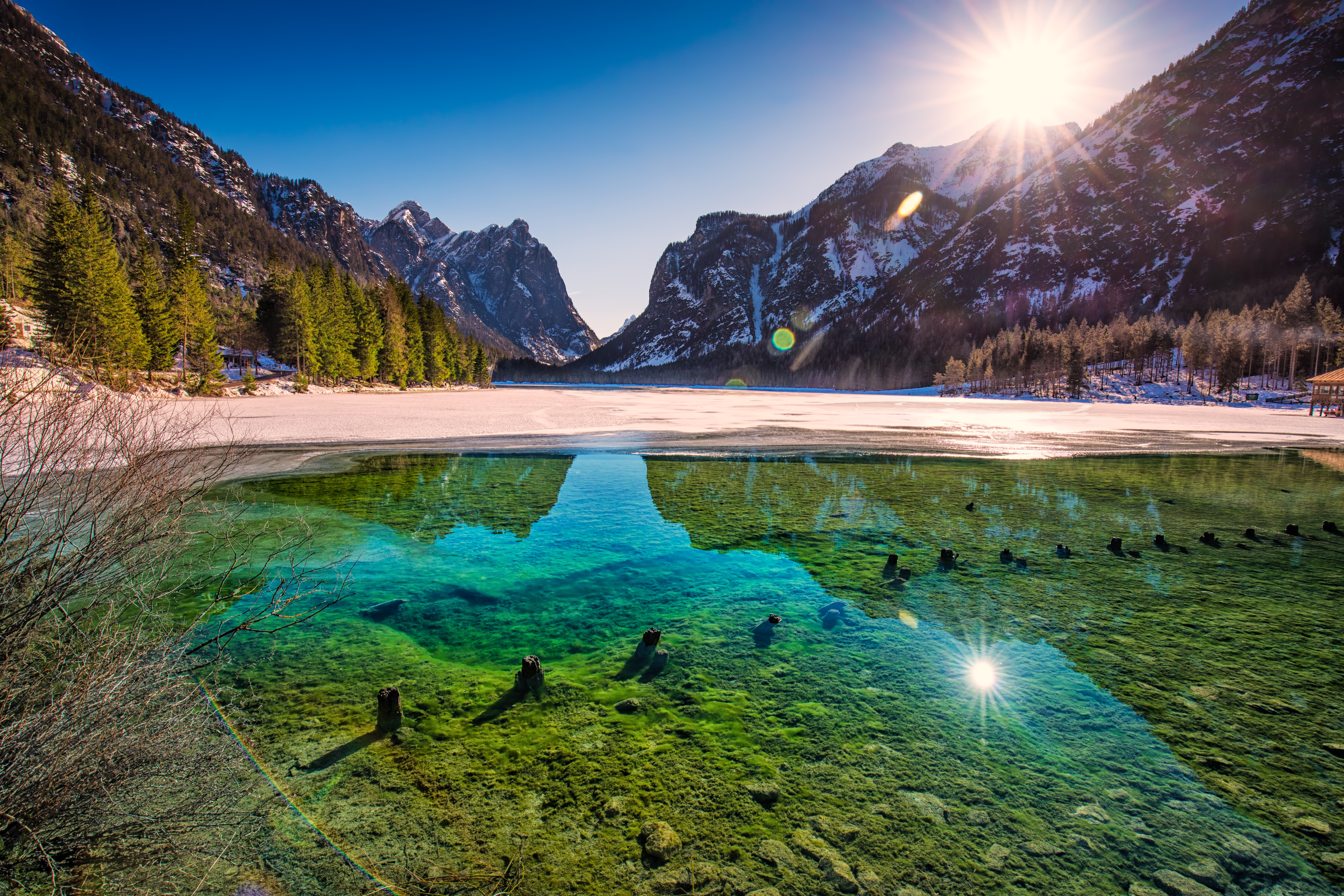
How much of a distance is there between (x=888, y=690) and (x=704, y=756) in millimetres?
2077

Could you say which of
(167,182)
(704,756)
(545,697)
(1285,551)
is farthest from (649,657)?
(167,182)

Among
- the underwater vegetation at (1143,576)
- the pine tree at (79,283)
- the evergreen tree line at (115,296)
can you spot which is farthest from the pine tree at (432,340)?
the underwater vegetation at (1143,576)

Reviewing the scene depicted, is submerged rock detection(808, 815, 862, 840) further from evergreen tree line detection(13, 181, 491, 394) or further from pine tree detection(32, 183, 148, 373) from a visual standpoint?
pine tree detection(32, 183, 148, 373)

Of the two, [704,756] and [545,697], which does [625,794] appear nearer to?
[704,756]

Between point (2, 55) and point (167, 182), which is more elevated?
point (2, 55)

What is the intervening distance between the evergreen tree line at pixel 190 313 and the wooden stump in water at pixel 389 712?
346cm

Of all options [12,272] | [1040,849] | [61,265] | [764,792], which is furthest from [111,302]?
[1040,849]

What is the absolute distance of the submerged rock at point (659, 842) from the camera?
323 centimetres

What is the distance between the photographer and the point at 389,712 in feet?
14.8

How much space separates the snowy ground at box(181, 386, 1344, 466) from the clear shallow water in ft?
15.7

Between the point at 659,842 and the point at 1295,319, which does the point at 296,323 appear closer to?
the point at 659,842

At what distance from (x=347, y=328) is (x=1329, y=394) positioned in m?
105

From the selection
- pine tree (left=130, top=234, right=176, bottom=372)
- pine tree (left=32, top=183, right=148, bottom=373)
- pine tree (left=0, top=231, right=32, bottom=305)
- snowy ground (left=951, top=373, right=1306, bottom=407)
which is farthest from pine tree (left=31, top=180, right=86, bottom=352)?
snowy ground (left=951, top=373, right=1306, bottom=407)

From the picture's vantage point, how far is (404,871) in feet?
10.0
